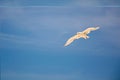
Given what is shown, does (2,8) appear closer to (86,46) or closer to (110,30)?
(86,46)

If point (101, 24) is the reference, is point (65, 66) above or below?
below

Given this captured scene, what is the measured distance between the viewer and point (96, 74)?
8.80 ft

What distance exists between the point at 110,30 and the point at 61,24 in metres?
0.60

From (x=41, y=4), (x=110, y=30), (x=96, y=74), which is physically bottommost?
(x=96, y=74)

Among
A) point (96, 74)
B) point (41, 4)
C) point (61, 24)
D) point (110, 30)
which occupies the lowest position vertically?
→ point (96, 74)

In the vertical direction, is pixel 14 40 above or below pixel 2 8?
below

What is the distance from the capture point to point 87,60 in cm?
269

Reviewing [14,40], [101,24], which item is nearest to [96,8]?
[101,24]

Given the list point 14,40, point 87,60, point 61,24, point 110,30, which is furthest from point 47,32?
point 110,30

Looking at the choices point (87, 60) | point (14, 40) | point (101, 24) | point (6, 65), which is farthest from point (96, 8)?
point (6, 65)

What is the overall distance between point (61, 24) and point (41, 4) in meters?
0.34

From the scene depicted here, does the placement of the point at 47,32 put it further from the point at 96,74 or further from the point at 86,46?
the point at 96,74

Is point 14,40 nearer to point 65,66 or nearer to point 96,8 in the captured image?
point 65,66

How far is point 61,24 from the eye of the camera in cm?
271
